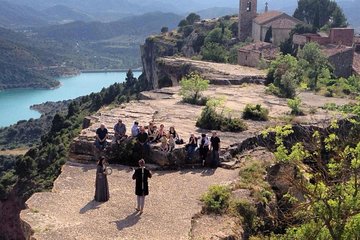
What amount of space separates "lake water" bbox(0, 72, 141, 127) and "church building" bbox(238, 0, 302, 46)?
2528 inches

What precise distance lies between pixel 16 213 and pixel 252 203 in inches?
956

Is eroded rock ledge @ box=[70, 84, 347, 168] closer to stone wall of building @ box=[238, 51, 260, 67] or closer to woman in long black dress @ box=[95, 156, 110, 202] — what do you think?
woman in long black dress @ box=[95, 156, 110, 202]

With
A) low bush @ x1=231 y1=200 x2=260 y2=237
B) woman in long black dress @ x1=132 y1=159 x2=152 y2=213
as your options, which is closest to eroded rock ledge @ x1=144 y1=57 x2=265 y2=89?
woman in long black dress @ x1=132 y1=159 x2=152 y2=213

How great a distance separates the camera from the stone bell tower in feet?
219

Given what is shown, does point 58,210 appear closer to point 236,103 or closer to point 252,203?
point 252,203

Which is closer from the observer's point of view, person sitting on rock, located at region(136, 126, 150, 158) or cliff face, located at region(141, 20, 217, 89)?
person sitting on rock, located at region(136, 126, 150, 158)

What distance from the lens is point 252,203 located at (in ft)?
42.7

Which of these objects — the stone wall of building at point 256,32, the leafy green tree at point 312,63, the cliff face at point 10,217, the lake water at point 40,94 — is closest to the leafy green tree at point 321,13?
the stone wall of building at point 256,32

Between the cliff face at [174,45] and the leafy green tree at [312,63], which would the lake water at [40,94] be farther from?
the leafy green tree at [312,63]

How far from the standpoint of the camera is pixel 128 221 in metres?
12.4

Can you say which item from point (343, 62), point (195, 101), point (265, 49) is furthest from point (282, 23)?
point (195, 101)

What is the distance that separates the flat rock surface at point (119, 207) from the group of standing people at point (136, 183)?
0.19 m

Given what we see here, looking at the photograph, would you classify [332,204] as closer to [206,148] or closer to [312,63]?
[206,148]

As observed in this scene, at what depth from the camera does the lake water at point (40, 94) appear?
414ft
